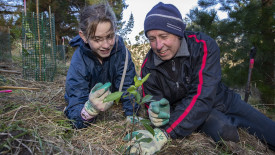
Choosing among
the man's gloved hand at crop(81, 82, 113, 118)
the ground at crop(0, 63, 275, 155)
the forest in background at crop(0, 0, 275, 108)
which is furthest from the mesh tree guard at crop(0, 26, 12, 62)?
the man's gloved hand at crop(81, 82, 113, 118)

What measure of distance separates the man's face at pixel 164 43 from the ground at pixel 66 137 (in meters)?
0.73

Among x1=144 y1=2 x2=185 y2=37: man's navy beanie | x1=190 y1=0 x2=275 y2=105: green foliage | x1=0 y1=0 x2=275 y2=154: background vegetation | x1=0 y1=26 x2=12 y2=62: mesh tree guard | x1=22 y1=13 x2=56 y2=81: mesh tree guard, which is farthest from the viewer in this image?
x1=0 y1=26 x2=12 y2=62: mesh tree guard

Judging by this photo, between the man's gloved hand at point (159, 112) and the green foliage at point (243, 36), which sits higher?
the green foliage at point (243, 36)

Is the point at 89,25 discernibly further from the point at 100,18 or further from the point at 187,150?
the point at 187,150

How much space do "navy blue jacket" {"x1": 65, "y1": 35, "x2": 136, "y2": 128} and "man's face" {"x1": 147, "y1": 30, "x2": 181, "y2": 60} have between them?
1.85 ft

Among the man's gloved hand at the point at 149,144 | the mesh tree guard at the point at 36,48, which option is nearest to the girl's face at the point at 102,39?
the man's gloved hand at the point at 149,144

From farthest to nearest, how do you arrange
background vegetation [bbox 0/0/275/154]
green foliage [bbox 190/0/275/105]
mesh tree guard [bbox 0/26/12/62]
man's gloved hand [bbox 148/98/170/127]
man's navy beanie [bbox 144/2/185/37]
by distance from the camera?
mesh tree guard [bbox 0/26/12/62] < green foliage [bbox 190/0/275/105] < man's navy beanie [bbox 144/2/185/37] < man's gloved hand [bbox 148/98/170/127] < background vegetation [bbox 0/0/275/154]

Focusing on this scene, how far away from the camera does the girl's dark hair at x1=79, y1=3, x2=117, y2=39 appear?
178 centimetres

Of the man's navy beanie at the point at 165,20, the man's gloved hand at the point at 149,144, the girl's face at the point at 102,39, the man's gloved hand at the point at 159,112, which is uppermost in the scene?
the man's navy beanie at the point at 165,20

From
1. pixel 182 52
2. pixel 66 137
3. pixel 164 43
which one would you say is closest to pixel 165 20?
pixel 164 43

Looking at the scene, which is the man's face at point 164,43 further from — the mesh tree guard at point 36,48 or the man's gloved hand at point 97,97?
the mesh tree guard at point 36,48

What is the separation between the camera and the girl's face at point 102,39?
179 cm

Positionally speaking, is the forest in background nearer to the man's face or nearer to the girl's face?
the girl's face

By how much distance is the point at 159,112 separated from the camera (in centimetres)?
148
